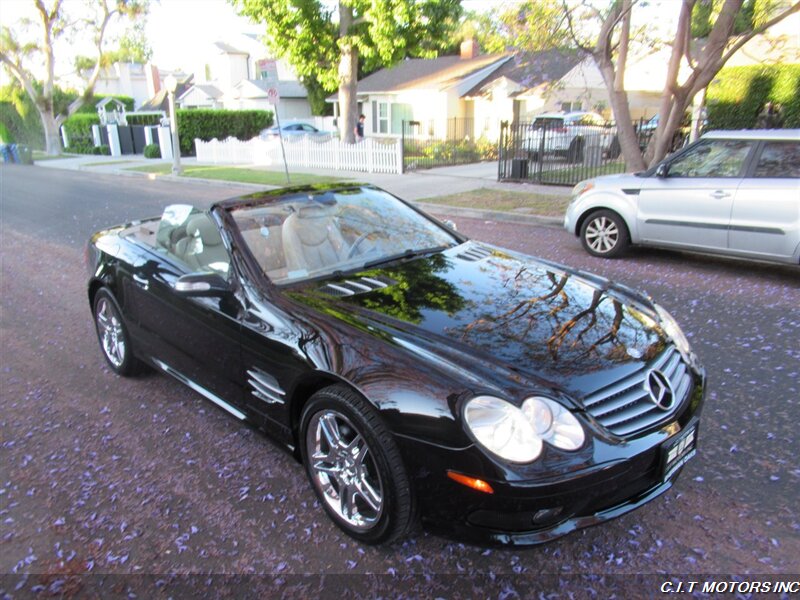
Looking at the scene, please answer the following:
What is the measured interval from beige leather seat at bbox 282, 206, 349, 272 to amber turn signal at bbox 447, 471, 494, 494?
1655 millimetres

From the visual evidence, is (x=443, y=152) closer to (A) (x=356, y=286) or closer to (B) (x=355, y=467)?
(A) (x=356, y=286)

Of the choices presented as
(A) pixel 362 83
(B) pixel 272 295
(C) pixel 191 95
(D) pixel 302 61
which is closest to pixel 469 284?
(B) pixel 272 295

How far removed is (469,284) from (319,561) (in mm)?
1627

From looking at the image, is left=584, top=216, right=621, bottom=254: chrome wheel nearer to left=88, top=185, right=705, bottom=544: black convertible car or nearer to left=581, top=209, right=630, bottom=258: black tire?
left=581, top=209, right=630, bottom=258: black tire

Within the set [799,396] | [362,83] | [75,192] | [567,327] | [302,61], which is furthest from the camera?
[362,83]

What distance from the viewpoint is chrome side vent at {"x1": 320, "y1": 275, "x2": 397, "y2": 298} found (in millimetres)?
3256

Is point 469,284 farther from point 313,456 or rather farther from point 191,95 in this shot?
point 191,95

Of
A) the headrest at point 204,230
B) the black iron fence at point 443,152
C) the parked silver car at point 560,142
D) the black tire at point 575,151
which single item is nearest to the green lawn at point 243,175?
the black iron fence at point 443,152

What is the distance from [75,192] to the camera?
17.0 m

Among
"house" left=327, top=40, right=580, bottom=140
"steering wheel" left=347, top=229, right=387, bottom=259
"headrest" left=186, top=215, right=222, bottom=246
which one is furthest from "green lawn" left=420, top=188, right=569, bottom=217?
"house" left=327, top=40, right=580, bottom=140

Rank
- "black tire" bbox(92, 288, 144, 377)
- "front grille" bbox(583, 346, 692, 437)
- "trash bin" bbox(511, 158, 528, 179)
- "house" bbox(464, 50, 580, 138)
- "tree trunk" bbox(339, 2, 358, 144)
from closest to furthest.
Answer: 1. "front grille" bbox(583, 346, 692, 437)
2. "black tire" bbox(92, 288, 144, 377)
3. "trash bin" bbox(511, 158, 528, 179)
4. "tree trunk" bbox(339, 2, 358, 144)
5. "house" bbox(464, 50, 580, 138)

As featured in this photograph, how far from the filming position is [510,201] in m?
12.8

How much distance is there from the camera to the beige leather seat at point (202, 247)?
3.62 metres

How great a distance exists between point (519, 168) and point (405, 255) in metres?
12.9
